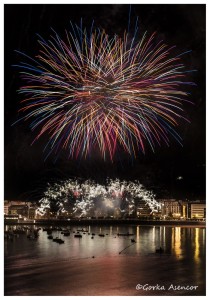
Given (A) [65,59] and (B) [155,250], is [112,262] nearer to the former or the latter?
(B) [155,250]

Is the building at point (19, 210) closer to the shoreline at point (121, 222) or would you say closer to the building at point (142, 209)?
the shoreline at point (121, 222)

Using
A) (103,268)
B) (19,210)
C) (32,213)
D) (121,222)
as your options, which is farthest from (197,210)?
(103,268)

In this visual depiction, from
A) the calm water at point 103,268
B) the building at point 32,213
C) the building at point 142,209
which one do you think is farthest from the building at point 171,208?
the calm water at point 103,268

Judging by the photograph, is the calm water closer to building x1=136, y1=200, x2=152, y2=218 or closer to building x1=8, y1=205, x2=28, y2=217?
building x1=136, y1=200, x2=152, y2=218

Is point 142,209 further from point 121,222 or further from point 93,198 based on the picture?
point 121,222

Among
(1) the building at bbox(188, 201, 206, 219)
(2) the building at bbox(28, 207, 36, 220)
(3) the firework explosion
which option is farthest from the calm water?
(2) the building at bbox(28, 207, 36, 220)
